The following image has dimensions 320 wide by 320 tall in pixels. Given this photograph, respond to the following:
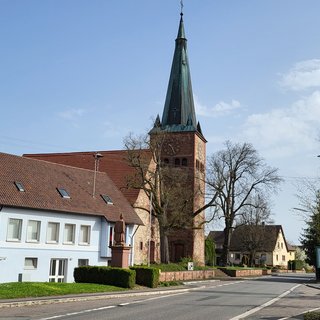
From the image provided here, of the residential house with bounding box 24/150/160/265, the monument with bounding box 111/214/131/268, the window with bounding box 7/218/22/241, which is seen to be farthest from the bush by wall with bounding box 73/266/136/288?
the residential house with bounding box 24/150/160/265

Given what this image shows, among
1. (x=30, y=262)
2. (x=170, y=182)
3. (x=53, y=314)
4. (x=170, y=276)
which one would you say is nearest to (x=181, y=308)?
(x=53, y=314)

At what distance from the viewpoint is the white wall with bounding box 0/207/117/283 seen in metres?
30.1

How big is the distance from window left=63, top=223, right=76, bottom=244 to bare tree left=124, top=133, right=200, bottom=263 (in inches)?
361

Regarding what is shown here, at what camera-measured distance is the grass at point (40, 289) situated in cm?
1906

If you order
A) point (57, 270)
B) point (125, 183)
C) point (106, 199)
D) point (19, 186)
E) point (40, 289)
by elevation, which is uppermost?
point (125, 183)

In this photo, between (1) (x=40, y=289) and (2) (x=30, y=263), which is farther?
(2) (x=30, y=263)

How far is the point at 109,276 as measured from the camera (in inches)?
1047

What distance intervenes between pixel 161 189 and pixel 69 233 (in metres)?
12.7

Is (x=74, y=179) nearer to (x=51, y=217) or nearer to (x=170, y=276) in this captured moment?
(x=51, y=217)

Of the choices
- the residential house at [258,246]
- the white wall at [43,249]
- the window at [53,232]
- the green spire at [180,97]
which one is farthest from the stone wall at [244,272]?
the window at [53,232]

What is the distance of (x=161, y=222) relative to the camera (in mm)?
44375

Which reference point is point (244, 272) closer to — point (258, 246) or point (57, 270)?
point (258, 246)

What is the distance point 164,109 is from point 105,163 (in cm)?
1189

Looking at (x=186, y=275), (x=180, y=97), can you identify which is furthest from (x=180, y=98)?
(x=186, y=275)
